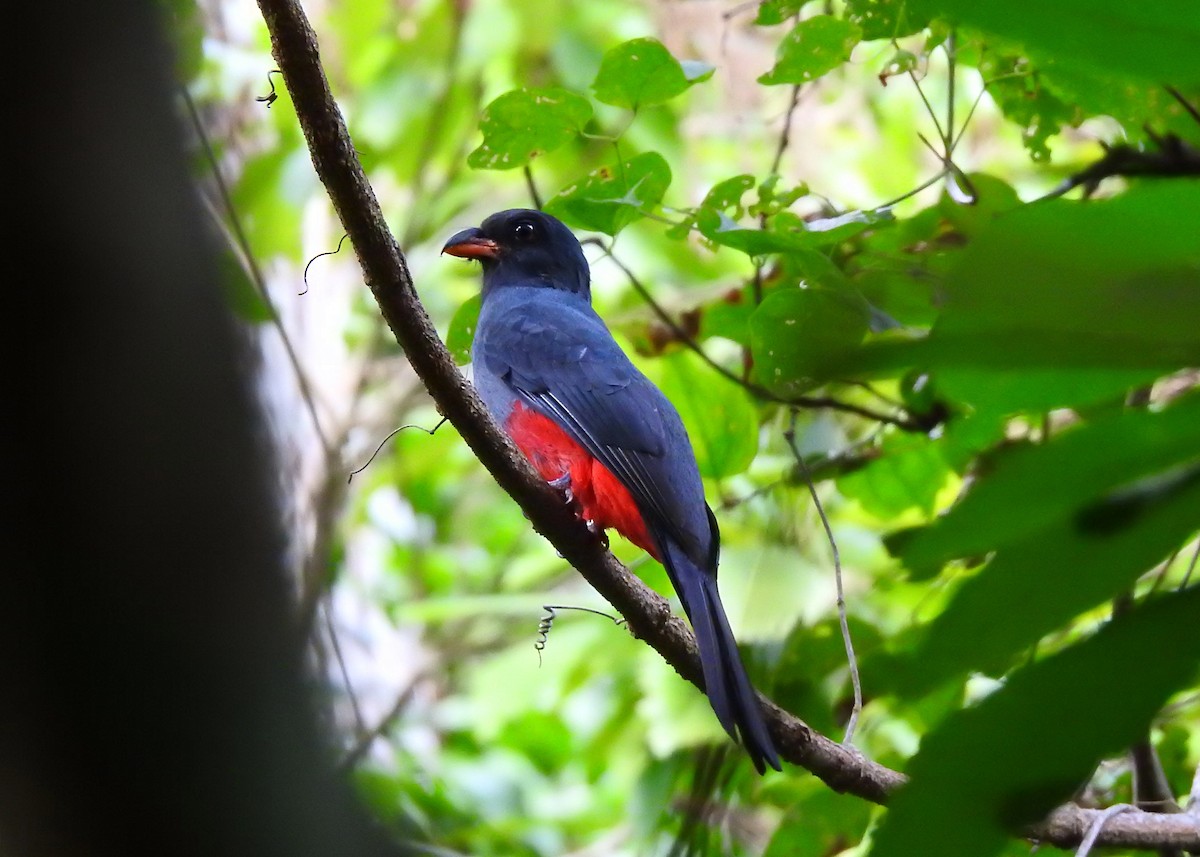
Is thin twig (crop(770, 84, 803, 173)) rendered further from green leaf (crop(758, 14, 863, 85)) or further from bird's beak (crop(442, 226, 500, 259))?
bird's beak (crop(442, 226, 500, 259))

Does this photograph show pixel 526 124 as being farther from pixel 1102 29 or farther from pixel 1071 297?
pixel 1071 297

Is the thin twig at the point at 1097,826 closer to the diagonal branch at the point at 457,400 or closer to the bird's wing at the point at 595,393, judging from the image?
the diagonal branch at the point at 457,400

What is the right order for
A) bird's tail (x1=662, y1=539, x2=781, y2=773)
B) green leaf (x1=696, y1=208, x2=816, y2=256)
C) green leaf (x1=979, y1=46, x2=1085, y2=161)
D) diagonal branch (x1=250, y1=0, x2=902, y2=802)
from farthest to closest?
green leaf (x1=979, y1=46, x2=1085, y2=161) → green leaf (x1=696, y1=208, x2=816, y2=256) → bird's tail (x1=662, y1=539, x2=781, y2=773) → diagonal branch (x1=250, y1=0, x2=902, y2=802)

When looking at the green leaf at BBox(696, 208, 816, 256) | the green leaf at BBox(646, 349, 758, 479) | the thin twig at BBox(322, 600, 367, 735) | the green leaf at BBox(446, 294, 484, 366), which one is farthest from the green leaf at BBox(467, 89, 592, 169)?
the thin twig at BBox(322, 600, 367, 735)

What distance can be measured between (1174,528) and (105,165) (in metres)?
0.89

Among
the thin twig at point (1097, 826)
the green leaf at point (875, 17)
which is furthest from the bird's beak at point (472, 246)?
the thin twig at point (1097, 826)

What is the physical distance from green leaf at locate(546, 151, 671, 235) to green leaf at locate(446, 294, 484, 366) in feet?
2.13

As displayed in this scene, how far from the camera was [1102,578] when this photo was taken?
1.85ft

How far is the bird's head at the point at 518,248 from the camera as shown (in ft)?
14.8

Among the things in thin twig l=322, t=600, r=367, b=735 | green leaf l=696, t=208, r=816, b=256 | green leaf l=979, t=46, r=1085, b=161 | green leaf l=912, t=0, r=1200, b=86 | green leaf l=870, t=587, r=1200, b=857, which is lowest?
green leaf l=870, t=587, r=1200, b=857

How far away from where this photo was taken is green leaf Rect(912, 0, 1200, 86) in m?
0.56

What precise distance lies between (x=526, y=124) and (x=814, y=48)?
2.39 feet

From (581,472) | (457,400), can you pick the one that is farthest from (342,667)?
(581,472)

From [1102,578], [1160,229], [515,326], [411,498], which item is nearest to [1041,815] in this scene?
[1102,578]
